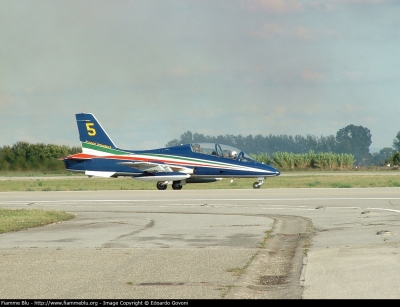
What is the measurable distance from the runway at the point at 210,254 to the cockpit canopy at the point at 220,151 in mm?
14412

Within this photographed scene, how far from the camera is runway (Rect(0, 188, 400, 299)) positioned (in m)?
7.91

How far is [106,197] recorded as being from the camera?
2795cm

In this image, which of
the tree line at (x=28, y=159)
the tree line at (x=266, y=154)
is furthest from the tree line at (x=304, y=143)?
the tree line at (x=28, y=159)

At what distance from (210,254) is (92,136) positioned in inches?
1063

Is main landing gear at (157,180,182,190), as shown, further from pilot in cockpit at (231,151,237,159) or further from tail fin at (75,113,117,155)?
tail fin at (75,113,117,155)

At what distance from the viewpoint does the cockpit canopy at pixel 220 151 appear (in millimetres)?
35281

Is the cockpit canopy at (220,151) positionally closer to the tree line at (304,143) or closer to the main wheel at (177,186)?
the main wheel at (177,186)

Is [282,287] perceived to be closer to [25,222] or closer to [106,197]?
[25,222]

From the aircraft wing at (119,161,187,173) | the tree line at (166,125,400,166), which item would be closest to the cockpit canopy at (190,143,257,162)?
the aircraft wing at (119,161,187,173)

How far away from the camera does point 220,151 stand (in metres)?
35.5

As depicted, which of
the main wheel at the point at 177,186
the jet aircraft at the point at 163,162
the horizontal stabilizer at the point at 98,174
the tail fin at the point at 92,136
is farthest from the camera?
the tail fin at the point at 92,136

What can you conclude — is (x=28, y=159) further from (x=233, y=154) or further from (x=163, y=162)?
(x=233, y=154)

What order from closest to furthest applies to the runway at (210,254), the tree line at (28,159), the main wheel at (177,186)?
the runway at (210,254), the main wheel at (177,186), the tree line at (28,159)

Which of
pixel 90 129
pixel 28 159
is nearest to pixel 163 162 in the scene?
pixel 90 129
